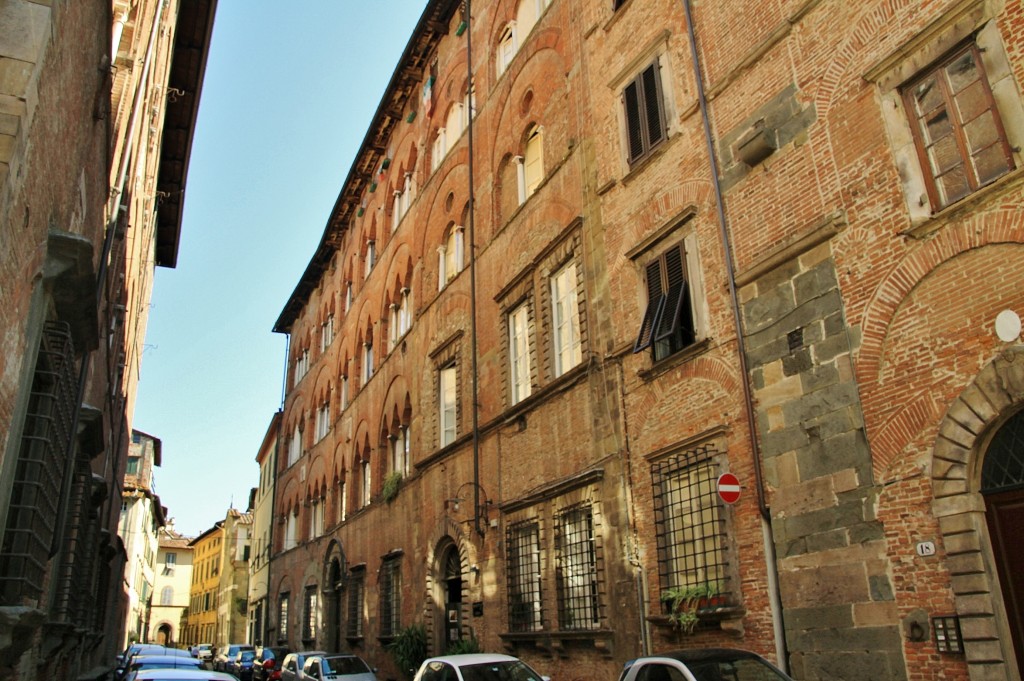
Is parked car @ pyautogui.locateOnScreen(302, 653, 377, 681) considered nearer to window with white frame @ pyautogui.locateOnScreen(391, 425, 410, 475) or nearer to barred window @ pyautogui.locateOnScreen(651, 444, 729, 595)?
window with white frame @ pyautogui.locateOnScreen(391, 425, 410, 475)

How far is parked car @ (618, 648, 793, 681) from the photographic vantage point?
23.5ft

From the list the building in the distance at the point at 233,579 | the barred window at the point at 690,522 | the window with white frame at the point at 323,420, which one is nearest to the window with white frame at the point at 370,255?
the window with white frame at the point at 323,420

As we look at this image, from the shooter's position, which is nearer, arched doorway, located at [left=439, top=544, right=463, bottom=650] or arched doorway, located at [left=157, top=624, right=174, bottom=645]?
arched doorway, located at [left=439, top=544, right=463, bottom=650]

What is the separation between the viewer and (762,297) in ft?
30.7

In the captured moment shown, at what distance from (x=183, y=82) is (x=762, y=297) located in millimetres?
16549

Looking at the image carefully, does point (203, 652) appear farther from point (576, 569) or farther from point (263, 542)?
point (576, 569)

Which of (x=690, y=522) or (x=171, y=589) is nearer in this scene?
(x=690, y=522)

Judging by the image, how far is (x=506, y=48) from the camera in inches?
716

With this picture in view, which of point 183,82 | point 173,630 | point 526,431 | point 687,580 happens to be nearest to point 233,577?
point 173,630

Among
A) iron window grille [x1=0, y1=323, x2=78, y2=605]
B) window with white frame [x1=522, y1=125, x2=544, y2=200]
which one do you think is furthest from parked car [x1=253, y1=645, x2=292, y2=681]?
iron window grille [x1=0, y1=323, x2=78, y2=605]

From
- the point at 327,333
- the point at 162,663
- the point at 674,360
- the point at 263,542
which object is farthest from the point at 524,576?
the point at 263,542

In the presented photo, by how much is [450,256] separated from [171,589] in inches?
3032

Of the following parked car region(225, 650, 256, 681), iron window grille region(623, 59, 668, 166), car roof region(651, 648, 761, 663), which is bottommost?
parked car region(225, 650, 256, 681)

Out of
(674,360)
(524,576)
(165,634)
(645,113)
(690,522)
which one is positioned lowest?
(524,576)
